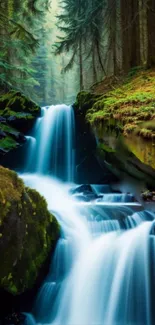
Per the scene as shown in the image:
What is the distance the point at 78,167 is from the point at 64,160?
689 mm

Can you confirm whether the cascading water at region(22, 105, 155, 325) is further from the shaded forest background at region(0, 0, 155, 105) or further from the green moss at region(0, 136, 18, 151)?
the shaded forest background at region(0, 0, 155, 105)

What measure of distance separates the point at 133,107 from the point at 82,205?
2797 mm

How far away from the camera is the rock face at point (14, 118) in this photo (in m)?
11.7

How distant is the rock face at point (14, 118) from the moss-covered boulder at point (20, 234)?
6487 millimetres

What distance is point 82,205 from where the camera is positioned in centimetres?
751

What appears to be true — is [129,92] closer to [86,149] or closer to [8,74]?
[86,149]

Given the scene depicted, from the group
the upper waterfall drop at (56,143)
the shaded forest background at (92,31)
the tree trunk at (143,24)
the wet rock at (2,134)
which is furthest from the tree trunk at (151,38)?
the wet rock at (2,134)

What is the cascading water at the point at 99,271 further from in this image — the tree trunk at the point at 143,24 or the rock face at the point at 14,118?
the tree trunk at the point at 143,24

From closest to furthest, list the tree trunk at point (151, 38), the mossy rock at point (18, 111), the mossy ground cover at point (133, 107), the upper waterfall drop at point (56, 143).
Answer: the mossy ground cover at point (133, 107) → the tree trunk at point (151, 38) → the upper waterfall drop at point (56, 143) → the mossy rock at point (18, 111)

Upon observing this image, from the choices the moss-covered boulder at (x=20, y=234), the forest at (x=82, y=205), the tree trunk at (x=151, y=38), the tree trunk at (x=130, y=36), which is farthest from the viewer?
the tree trunk at (x=130, y=36)

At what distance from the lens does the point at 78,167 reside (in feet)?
37.0

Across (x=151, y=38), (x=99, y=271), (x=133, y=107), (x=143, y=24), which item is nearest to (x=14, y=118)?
(x=133, y=107)

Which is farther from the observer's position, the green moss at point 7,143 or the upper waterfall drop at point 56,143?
the upper waterfall drop at point 56,143

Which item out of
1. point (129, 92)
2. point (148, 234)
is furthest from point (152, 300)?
point (129, 92)
